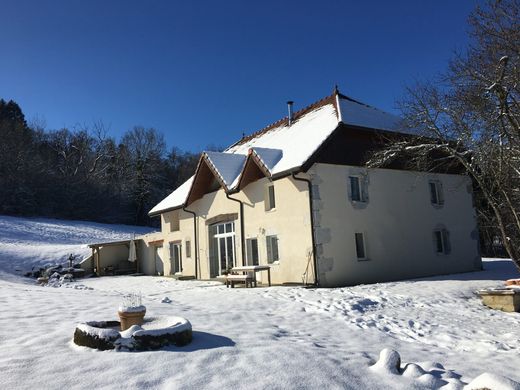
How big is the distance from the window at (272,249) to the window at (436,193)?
751 cm

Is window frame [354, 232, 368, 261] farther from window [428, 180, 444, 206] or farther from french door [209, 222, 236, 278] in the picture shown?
french door [209, 222, 236, 278]

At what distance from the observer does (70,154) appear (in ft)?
180

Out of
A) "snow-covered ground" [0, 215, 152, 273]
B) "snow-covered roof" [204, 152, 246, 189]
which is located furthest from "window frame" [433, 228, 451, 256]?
"snow-covered ground" [0, 215, 152, 273]

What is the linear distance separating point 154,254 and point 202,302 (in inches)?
656

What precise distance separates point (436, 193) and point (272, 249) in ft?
26.3

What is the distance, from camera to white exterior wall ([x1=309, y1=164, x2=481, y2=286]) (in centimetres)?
1641

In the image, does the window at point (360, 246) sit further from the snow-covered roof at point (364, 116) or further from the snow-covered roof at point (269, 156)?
the snow-covered roof at point (364, 116)

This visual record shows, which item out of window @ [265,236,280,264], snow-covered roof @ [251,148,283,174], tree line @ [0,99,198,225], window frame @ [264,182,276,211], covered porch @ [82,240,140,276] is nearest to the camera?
snow-covered roof @ [251,148,283,174]

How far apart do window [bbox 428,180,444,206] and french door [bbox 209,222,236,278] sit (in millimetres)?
8802

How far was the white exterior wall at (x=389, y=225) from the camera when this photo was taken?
1641 centimetres

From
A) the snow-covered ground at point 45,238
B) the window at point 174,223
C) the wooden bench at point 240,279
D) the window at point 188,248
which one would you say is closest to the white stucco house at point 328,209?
the window at point 188,248

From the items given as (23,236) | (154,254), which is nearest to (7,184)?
(23,236)

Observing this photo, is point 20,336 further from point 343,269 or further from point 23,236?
point 23,236

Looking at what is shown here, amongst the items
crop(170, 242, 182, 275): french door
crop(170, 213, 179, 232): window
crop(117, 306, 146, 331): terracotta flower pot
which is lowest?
crop(117, 306, 146, 331): terracotta flower pot
